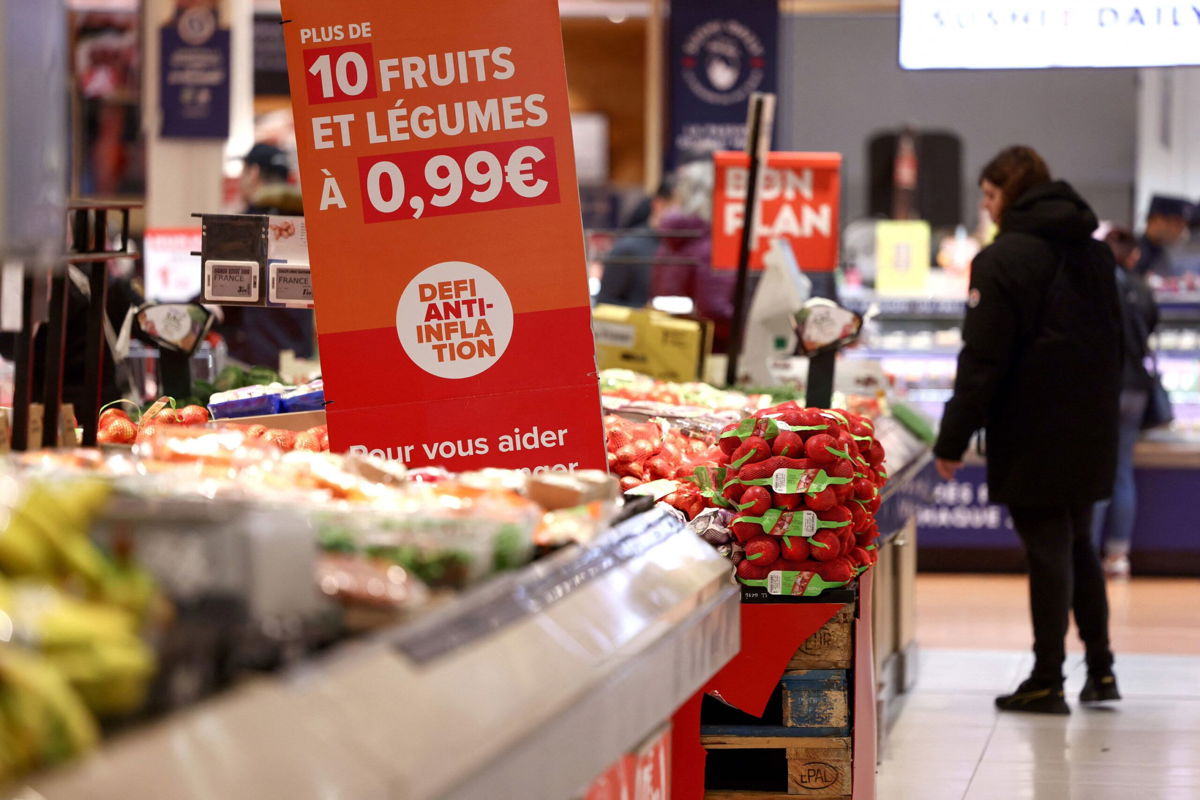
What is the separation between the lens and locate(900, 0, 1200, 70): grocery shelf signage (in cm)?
549

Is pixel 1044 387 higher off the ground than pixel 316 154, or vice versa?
pixel 316 154

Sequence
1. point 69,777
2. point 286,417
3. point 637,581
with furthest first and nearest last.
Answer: point 286,417, point 637,581, point 69,777

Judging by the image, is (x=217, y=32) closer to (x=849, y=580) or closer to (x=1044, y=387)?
(x=1044, y=387)

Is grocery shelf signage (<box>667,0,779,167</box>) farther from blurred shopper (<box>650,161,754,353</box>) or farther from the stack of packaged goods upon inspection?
the stack of packaged goods

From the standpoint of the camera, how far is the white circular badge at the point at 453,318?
374cm

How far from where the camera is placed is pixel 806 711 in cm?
385

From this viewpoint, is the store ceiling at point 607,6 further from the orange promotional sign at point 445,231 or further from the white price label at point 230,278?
the orange promotional sign at point 445,231

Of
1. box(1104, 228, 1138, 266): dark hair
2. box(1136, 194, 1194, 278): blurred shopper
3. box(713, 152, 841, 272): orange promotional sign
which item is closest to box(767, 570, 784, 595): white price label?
box(713, 152, 841, 272): orange promotional sign

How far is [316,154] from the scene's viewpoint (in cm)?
373

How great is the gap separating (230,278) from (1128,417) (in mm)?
5499

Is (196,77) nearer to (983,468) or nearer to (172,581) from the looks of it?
(983,468)

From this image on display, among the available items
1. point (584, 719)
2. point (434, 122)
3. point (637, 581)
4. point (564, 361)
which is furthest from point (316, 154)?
point (584, 719)

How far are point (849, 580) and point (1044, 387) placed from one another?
6.46ft

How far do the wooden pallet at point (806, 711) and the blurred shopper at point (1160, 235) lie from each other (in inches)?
275
